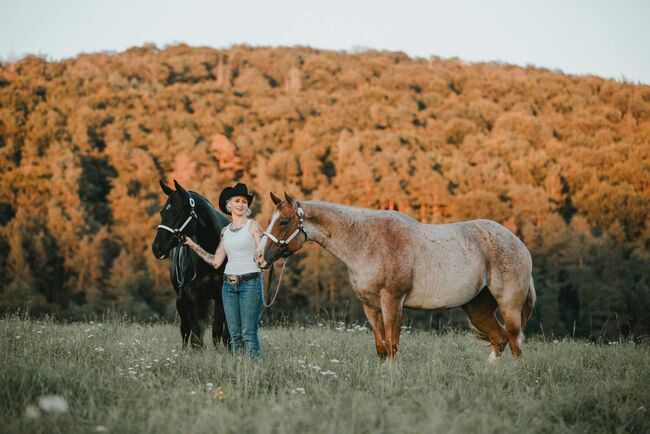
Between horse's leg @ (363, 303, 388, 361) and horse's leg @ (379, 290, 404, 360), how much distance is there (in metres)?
0.14

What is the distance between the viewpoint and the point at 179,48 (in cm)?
15612

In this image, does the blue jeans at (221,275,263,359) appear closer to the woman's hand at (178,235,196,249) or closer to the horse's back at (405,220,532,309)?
the woman's hand at (178,235,196,249)

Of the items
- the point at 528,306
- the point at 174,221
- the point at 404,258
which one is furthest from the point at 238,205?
the point at 528,306

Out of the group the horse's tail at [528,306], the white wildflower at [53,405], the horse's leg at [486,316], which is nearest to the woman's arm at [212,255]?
the white wildflower at [53,405]

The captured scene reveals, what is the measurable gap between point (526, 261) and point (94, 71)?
427 feet

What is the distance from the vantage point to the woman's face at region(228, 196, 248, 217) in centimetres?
663

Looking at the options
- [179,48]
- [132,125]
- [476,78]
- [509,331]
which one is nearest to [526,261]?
[509,331]

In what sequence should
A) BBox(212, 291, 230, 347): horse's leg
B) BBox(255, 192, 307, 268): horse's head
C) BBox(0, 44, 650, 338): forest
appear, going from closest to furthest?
BBox(255, 192, 307, 268): horse's head → BBox(212, 291, 230, 347): horse's leg → BBox(0, 44, 650, 338): forest

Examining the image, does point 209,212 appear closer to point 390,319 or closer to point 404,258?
point 404,258

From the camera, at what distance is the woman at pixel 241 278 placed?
21.4 feet

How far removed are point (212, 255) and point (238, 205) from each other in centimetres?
72

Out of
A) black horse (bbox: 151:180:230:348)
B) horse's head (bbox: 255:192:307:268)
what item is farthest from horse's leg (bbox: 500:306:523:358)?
black horse (bbox: 151:180:230:348)

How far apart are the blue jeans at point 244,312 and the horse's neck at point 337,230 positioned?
2.86ft

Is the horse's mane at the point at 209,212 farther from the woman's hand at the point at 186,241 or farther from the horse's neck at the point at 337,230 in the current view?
the horse's neck at the point at 337,230
